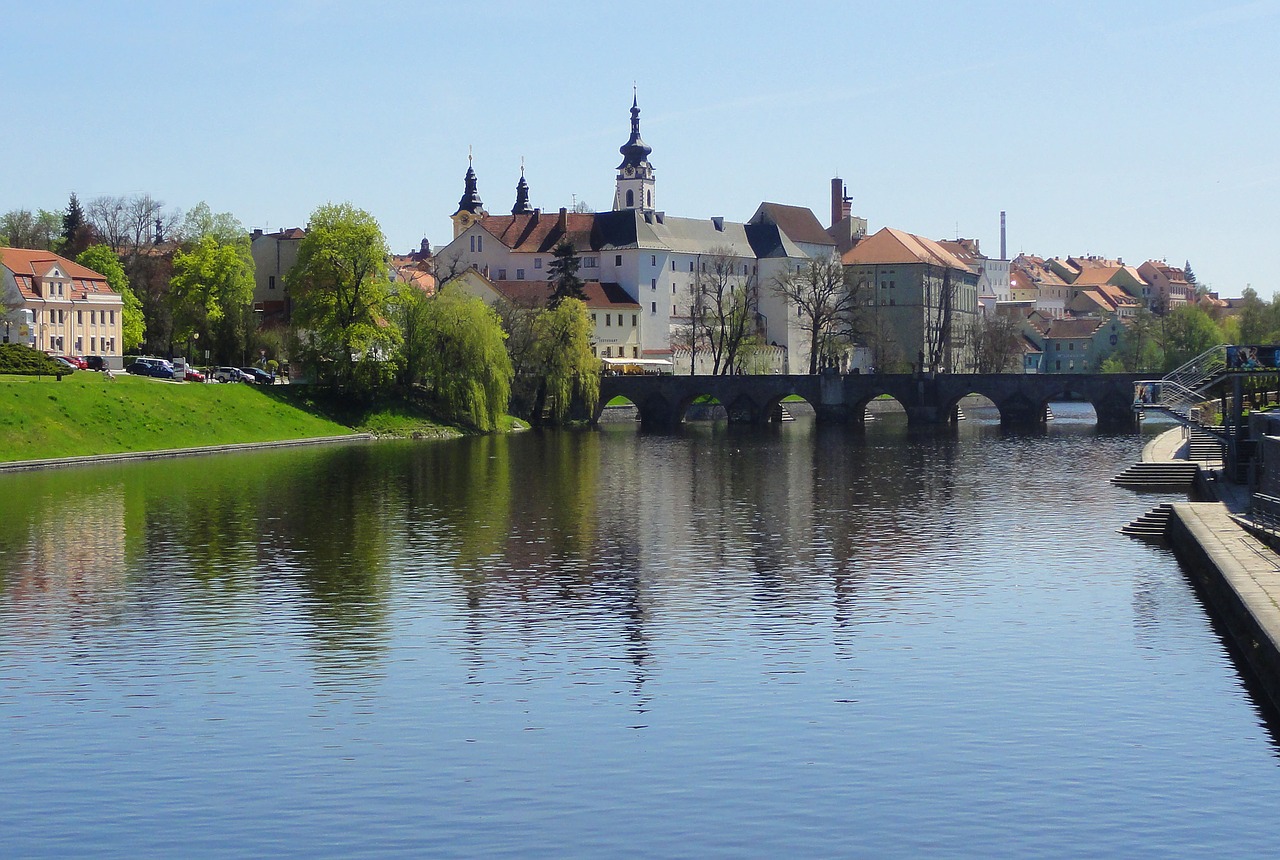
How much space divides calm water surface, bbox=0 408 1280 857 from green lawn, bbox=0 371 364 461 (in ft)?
85.6

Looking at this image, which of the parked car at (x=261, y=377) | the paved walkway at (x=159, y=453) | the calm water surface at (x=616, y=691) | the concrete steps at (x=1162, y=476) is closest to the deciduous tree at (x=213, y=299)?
the parked car at (x=261, y=377)

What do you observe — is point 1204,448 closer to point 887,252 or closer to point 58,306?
point 58,306

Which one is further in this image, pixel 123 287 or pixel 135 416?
pixel 123 287

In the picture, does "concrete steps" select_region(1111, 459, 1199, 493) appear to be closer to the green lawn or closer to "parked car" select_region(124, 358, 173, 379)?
the green lawn

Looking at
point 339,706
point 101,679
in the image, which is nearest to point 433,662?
point 339,706

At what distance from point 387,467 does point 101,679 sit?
149 ft

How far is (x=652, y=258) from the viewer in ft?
529

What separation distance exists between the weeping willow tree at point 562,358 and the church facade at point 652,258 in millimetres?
41482

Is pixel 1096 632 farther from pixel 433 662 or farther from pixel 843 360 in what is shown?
pixel 843 360

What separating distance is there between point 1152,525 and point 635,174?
5597 inches

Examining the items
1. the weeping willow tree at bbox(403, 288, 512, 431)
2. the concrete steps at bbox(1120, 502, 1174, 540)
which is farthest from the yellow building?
the concrete steps at bbox(1120, 502, 1174, 540)

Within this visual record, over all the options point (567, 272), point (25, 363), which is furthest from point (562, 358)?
point (25, 363)

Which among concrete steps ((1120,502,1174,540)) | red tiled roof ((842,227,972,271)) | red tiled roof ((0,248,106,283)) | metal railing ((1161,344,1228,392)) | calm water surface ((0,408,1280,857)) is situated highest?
red tiled roof ((842,227,972,271))

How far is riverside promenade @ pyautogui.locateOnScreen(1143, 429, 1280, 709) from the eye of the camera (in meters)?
23.9
